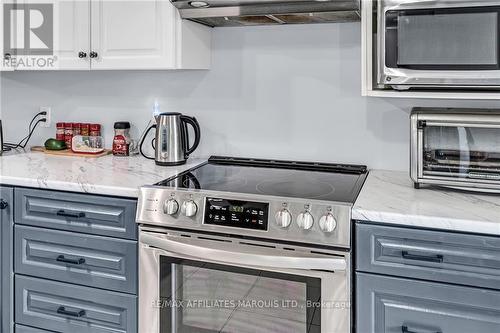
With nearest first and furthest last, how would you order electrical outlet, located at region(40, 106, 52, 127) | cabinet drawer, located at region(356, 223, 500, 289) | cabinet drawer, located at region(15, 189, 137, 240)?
cabinet drawer, located at region(356, 223, 500, 289) → cabinet drawer, located at region(15, 189, 137, 240) → electrical outlet, located at region(40, 106, 52, 127)

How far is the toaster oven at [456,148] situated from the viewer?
159cm

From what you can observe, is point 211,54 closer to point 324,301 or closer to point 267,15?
point 267,15

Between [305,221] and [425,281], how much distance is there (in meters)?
0.40

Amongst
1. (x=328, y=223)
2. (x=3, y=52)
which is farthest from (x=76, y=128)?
(x=328, y=223)

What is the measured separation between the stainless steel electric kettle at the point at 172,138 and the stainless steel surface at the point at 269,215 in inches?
17.6

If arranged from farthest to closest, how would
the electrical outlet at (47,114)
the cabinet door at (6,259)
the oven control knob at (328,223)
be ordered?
the electrical outlet at (47,114) < the cabinet door at (6,259) < the oven control knob at (328,223)

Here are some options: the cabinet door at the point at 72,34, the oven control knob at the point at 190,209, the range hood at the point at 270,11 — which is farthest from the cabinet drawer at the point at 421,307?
the cabinet door at the point at 72,34

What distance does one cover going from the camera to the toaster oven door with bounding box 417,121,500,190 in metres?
1.60

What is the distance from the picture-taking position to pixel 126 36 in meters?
2.04

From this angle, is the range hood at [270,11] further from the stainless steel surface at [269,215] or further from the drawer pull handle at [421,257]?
the drawer pull handle at [421,257]

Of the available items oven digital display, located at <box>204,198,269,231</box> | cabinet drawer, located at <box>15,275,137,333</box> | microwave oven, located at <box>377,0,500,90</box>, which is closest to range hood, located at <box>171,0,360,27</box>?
microwave oven, located at <box>377,0,500,90</box>

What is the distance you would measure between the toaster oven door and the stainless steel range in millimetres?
290

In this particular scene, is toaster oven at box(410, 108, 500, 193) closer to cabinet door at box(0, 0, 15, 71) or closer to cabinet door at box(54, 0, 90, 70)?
cabinet door at box(54, 0, 90, 70)

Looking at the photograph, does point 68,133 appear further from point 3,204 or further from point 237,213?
point 237,213
